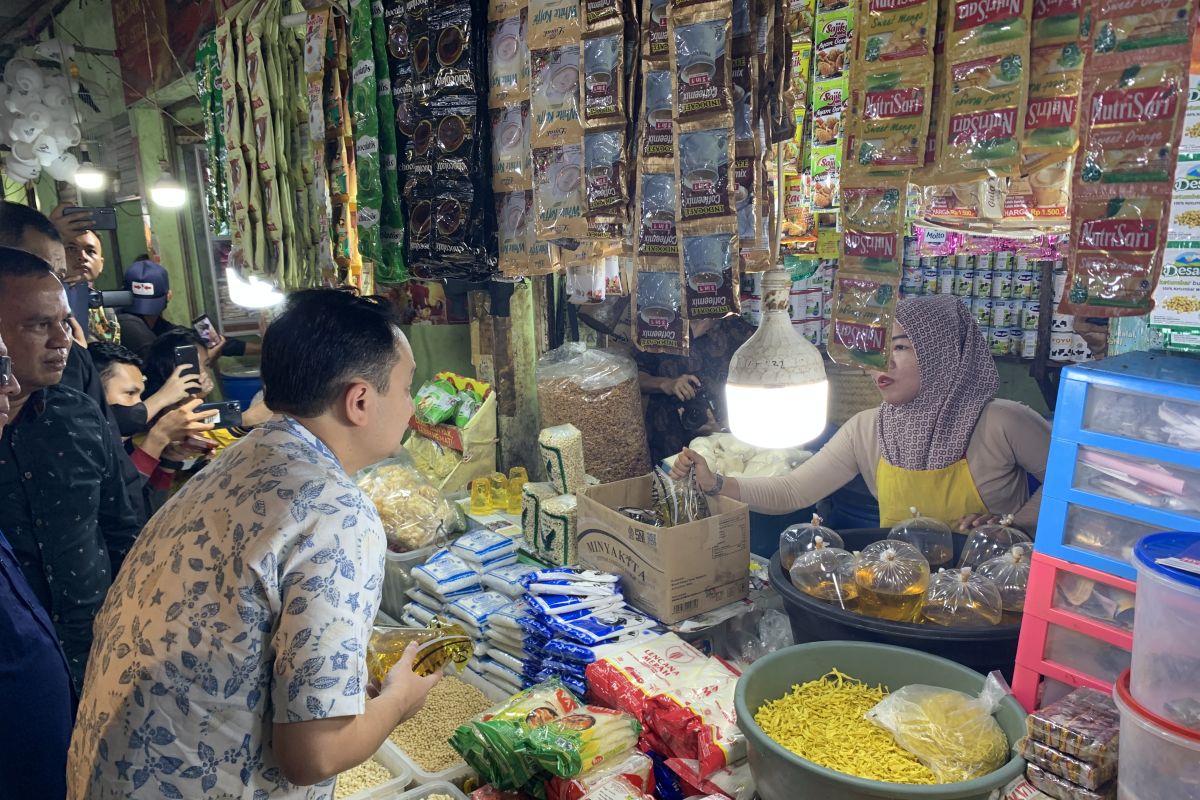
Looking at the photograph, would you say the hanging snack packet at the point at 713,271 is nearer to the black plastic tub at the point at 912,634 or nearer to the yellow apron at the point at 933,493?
the black plastic tub at the point at 912,634

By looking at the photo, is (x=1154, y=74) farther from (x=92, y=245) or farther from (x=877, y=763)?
(x=92, y=245)

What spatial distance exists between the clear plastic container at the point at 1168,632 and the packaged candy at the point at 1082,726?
0.61 feet

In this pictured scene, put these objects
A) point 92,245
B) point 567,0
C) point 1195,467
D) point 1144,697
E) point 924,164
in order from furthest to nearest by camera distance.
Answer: point 92,245 → point 567,0 → point 924,164 → point 1195,467 → point 1144,697

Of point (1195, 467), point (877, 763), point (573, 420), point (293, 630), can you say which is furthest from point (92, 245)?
point (1195, 467)

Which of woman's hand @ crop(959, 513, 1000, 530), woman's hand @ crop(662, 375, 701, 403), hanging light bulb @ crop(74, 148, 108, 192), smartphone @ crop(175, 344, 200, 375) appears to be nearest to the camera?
woman's hand @ crop(959, 513, 1000, 530)

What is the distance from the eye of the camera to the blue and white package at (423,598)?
268 centimetres

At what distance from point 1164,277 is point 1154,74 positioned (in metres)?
0.27

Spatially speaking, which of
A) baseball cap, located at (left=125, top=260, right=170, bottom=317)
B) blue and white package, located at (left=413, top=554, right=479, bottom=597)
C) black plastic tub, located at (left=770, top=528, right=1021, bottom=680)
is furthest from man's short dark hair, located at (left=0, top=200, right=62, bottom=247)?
baseball cap, located at (left=125, top=260, right=170, bottom=317)

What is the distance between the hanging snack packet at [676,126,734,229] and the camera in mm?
1581

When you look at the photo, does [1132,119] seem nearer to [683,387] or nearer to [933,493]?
[933,493]

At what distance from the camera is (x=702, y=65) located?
1.57 metres

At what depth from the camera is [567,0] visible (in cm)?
185

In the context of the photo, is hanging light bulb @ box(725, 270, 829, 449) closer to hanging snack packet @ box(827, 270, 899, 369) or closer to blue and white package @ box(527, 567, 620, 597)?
hanging snack packet @ box(827, 270, 899, 369)

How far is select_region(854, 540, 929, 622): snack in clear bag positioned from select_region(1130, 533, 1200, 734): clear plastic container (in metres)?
0.63
